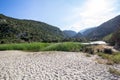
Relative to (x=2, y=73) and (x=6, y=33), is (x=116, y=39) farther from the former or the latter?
(x=6, y=33)

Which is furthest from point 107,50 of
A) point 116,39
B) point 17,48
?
point 17,48

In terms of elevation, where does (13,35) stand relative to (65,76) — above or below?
above

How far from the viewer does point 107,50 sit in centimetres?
2641

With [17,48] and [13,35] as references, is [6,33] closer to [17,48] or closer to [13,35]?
[13,35]

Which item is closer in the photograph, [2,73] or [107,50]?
[2,73]

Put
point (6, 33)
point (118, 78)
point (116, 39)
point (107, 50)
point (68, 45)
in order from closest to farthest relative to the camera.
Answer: point (118, 78), point (107, 50), point (68, 45), point (116, 39), point (6, 33)

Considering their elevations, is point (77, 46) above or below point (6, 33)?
below

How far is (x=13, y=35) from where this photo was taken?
7506 cm

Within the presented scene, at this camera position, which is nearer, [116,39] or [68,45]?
[68,45]

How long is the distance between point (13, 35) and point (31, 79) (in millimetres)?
66245

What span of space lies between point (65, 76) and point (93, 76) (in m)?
1.59

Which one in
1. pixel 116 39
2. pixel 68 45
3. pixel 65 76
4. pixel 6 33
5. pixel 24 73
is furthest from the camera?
pixel 6 33

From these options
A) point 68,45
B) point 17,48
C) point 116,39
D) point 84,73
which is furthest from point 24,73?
point 116,39

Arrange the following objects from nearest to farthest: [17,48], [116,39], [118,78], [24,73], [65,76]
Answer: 1. [118,78]
2. [65,76]
3. [24,73]
4. [17,48]
5. [116,39]
